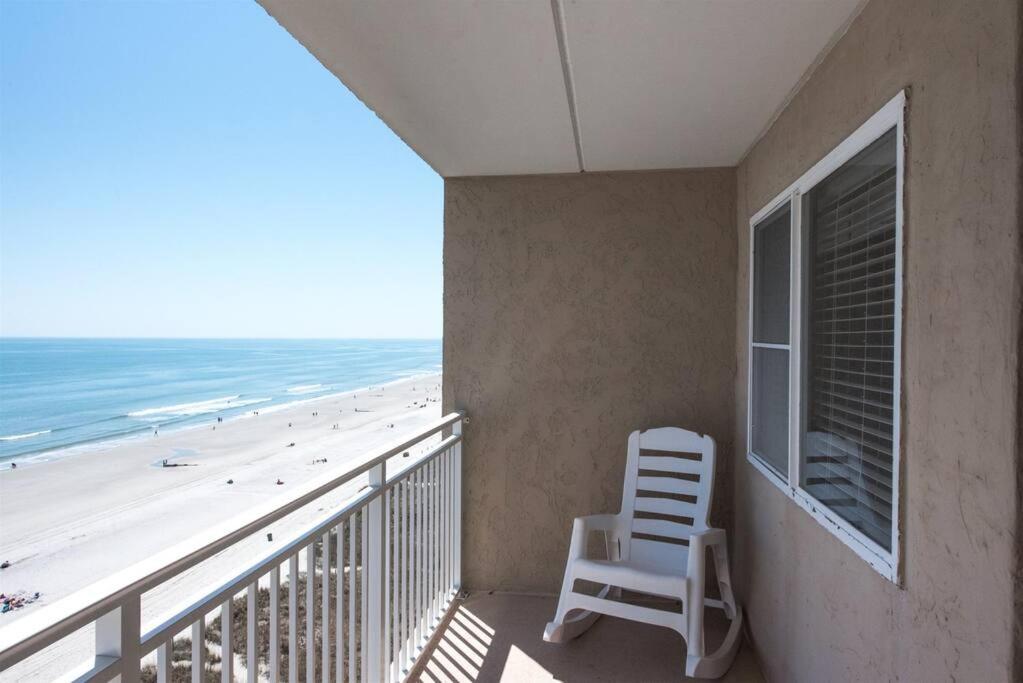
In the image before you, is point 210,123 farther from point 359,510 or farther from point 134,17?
point 359,510

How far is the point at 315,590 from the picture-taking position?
7.32 ft

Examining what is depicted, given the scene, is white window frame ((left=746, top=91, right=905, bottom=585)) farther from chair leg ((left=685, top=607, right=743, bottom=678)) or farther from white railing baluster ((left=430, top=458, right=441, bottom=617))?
white railing baluster ((left=430, top=458, right=441, bottom=617))

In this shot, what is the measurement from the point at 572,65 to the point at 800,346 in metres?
1.30

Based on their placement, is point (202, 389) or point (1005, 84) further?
point (202, 389)

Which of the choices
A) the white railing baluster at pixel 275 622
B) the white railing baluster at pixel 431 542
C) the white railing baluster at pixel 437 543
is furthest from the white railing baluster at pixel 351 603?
the white railing baluster at pixel 437 543

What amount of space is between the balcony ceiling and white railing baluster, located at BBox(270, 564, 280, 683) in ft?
5.05

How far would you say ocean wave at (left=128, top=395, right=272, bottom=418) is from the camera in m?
25.3

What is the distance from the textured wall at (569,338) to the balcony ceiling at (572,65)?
459mm

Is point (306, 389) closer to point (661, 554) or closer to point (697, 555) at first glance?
point (661, 554)

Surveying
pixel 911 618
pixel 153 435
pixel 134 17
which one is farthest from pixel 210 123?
pixel 911 618

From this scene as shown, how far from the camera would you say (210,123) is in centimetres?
3897

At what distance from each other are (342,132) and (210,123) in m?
9.11

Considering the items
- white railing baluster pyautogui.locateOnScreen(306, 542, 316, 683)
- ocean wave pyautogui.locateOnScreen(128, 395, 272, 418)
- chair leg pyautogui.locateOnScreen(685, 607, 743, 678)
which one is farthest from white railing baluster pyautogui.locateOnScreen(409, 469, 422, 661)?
ocean wave pyautogui.locateOnScreen(128, 395, 272, 418)

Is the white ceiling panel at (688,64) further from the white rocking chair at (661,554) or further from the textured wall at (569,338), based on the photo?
the white rocking chair at (661,554)
